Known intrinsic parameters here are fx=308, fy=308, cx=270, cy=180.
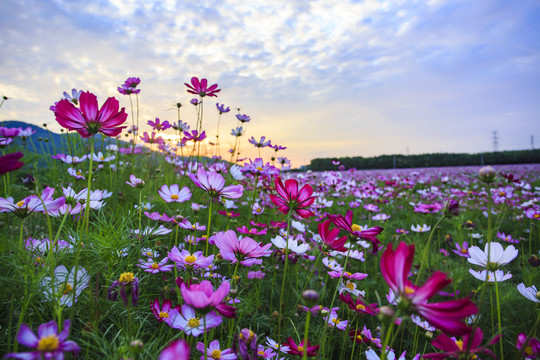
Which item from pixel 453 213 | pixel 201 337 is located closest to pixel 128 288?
pixel 201 337

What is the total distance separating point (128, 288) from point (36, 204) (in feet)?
1.15

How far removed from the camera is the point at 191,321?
693 mm

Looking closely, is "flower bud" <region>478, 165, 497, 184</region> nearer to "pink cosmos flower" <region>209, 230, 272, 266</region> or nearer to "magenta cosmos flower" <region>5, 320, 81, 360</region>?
"pink cosmos flower" <region>209, 230, 272, 266</region>

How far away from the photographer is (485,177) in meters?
0.61

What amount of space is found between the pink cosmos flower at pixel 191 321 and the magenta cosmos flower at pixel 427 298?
15.2 inches

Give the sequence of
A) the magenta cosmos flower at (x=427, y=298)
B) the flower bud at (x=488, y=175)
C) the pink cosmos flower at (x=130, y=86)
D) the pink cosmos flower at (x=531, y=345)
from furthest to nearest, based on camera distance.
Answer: the pink cosmos flower at (x=130, y=86), the pink cosmos flower at (x=531, y=345), the flower bud at (x=488, y=175), the magenta cosmos flower at (x=427, y=298)

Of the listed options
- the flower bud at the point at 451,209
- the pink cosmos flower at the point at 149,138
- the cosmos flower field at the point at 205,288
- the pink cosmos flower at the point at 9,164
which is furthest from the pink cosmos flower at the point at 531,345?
the pink cosmos flower at the point at 149,138

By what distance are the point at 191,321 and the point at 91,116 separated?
0.52m

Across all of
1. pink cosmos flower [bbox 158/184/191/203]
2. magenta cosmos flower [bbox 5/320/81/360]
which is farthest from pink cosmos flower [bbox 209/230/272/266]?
pink cosmos flower [bbox 158/184/191/203]

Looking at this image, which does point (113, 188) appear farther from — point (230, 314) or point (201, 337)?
point (230, 314)

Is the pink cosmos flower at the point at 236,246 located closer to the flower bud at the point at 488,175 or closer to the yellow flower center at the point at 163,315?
the yellow flower center at the point at 163,315

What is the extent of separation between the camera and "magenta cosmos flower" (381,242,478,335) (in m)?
0.41

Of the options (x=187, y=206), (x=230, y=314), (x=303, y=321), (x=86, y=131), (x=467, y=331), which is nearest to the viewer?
(x=467, y=331)

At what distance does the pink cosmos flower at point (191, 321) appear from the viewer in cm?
66
